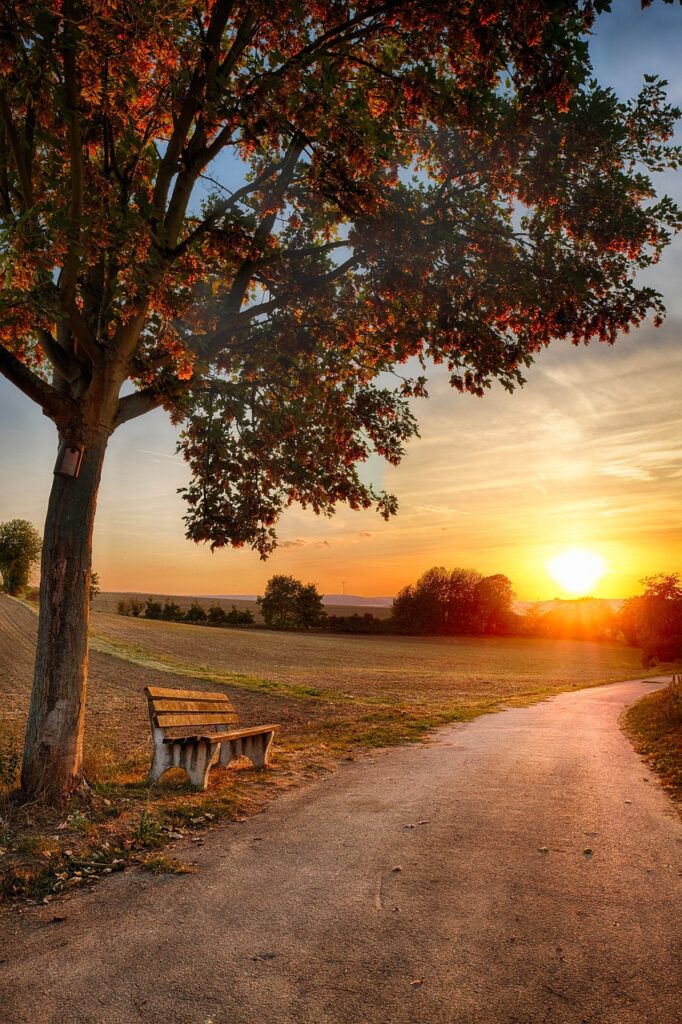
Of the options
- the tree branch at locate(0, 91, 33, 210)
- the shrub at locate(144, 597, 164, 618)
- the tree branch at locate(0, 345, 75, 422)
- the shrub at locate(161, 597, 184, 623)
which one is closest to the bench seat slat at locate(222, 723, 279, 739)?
the tree branch at locate(0, 345, 75, 422)

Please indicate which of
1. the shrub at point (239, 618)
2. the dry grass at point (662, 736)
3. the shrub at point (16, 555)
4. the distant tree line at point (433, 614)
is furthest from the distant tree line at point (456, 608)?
the dry grass at point (662, 736)

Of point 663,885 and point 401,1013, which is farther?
point 663,885

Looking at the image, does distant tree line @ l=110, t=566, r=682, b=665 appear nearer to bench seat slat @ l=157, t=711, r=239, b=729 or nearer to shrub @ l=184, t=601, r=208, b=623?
shrub @ l=184, t=601, r=208, b=623

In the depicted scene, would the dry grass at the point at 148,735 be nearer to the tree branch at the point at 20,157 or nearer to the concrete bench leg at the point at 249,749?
the concrete bench leg at the point at 249,749

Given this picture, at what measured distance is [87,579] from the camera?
315 inches

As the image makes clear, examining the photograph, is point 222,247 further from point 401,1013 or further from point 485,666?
point 485,666

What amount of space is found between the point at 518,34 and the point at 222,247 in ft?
13.5

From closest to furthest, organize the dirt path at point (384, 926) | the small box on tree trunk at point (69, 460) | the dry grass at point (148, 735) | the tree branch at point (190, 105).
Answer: the dirt path at point (384, 926) → the dry grass at point (148, 735) → the tree branch at point (190, 105) → the small box on tree trunk at point (69, 460)

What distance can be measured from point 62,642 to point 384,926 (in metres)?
4.88

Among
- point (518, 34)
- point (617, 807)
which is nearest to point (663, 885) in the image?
point (617, 807)

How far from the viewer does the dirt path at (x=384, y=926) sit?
11.8ft

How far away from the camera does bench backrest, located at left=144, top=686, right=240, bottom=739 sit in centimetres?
820

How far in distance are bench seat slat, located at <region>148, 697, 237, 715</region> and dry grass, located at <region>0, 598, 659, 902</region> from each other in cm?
89

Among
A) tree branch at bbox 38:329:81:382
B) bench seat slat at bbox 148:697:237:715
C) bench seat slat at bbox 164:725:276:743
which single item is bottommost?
bench seat slat at bbox 164:725:276:743
